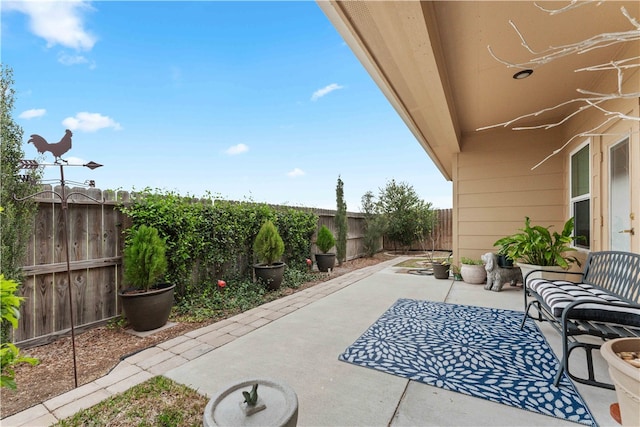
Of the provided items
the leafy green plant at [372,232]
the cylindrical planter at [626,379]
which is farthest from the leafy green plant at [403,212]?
the cylindrical planter at [626,379]

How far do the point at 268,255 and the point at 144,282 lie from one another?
1.94 meters

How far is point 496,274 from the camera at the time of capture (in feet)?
14.7

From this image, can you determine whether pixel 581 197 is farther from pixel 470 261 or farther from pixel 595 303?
pixel 595 303

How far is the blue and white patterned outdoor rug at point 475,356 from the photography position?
182 cm

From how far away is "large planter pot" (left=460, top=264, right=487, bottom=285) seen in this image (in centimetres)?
488

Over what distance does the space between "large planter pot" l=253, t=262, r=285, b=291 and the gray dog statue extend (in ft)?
11.2

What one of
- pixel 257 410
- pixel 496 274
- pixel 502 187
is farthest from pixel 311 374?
pixel 502 187

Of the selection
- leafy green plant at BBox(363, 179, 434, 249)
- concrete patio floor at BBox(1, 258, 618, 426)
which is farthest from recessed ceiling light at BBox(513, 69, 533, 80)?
leafy green plant at BBox(363, 179, 434, 249)

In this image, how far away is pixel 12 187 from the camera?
2.46m

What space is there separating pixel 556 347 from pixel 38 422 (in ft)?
12.7

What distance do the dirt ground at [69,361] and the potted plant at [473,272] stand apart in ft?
14.2

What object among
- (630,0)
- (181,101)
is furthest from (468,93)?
(181,101)

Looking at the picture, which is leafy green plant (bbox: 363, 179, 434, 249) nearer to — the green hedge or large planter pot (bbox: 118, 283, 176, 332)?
the green hedge

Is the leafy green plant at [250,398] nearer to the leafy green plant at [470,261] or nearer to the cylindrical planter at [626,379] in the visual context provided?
the cylindrical planter at [626,379]
